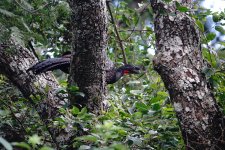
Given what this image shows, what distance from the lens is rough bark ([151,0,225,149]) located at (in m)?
2.30

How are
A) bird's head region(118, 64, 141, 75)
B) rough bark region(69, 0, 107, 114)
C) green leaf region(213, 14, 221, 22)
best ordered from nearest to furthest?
green leaf region(213, 14, 221, 22) → rough bark region(69, 0, 107, 114) → bird's head region(118, 64, 141, 75)

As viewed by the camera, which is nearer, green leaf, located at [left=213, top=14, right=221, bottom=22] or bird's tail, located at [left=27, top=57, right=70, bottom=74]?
green leaf, located at [left=213, top=14, right=221, bottom=22]

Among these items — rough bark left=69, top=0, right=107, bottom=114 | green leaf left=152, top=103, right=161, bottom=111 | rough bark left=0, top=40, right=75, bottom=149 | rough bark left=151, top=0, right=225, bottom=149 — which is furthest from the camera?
rough bark left=0, top=40, right=75, bottom=149

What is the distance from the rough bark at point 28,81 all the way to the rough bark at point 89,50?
0.69 ft

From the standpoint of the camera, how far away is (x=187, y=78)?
237 cm

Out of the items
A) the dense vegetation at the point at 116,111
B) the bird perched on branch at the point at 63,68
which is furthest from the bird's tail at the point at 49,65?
the dense vegetation at the point at 116,111

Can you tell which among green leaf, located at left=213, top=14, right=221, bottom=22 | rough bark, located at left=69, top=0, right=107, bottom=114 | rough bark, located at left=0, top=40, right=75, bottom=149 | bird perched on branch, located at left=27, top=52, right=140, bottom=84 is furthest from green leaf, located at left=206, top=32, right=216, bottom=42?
rough bark, located at left=0, top=40, right=75, bottom=149

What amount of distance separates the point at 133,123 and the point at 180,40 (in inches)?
22.6

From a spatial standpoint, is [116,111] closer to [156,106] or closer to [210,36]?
[156,106]

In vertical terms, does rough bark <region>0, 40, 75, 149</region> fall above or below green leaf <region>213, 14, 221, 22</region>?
below

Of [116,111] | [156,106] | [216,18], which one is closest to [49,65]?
[116,111]

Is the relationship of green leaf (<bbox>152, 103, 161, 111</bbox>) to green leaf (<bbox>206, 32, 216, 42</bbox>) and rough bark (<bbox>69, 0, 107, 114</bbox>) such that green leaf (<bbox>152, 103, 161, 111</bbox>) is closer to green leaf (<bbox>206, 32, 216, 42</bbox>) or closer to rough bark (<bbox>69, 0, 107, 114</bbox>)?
green leaf (<bbox>206, 32, 216, 42</bbox>)

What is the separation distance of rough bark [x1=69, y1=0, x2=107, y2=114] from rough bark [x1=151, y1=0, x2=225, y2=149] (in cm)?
50

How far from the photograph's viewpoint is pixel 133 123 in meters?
2.46
